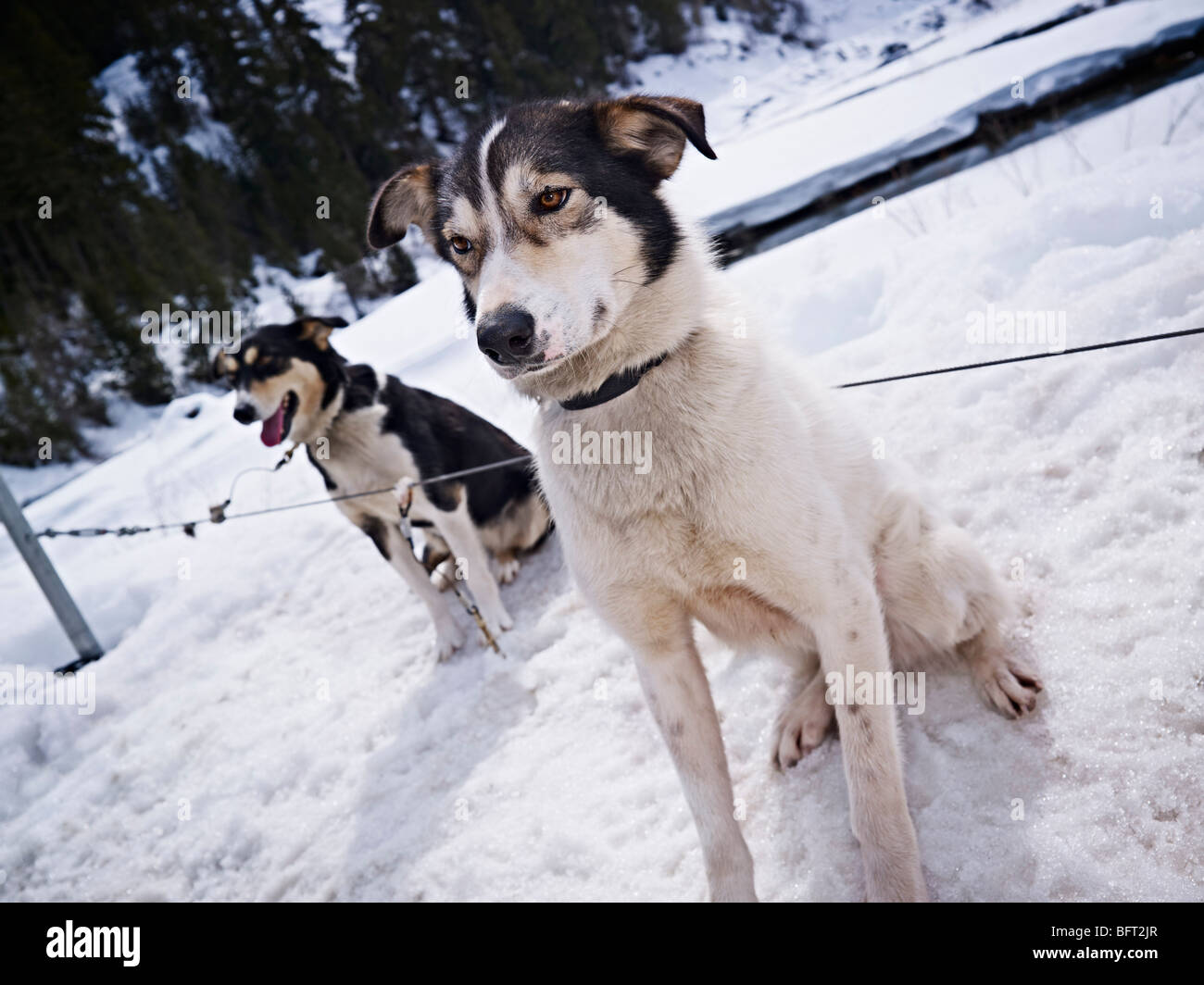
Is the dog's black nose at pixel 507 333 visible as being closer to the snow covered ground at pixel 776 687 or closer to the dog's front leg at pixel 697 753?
the snow covered ground at pixel 776 687

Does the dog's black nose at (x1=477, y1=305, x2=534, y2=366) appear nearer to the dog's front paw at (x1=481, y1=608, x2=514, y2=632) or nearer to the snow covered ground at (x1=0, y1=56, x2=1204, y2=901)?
the snow covered ground at (x1=0, y1=56, x2=1204, y2=901)

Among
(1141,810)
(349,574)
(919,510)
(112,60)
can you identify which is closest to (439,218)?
(919,510)

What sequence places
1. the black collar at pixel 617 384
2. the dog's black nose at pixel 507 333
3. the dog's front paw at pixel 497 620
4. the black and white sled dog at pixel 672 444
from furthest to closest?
the dog's front paw at pixel 497 620 → the black collar at pixel 617 384 → the black and white sled dog at pixel 672 444 → the dog's black nose at pixel 507 333

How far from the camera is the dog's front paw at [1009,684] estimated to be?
2057 millimetres

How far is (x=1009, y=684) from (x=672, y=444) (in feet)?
4.25

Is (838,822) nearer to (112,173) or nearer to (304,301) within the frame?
(304,301)

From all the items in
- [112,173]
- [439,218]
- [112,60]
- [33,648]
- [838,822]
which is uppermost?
[112,60]

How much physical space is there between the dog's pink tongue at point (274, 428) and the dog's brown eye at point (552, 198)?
2597mm

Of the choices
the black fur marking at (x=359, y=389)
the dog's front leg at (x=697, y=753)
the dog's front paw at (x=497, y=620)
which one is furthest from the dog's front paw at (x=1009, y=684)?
the black fur marking at (x=359, y=389)

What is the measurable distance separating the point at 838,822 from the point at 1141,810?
743mm

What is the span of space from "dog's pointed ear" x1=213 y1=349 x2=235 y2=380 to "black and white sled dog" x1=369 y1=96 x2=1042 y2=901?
2.52 metres

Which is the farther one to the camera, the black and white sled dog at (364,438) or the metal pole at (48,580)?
the metal pole at (48,580)

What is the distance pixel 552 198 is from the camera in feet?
5.81
